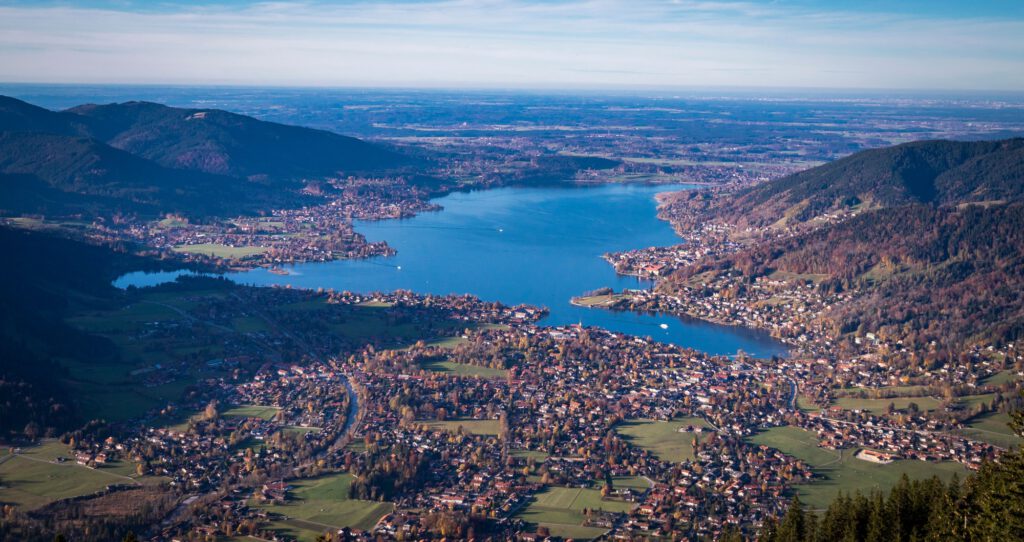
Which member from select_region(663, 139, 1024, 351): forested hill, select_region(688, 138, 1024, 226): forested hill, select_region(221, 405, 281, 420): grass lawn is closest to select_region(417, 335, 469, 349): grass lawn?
select_region(221, 405, 281, 420): grass lawn

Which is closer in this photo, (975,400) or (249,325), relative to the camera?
(975,400)

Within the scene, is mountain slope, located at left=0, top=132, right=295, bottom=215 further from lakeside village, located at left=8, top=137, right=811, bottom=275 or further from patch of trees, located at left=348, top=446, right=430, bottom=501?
patch of trees, located at left=348, top=446, right=430, bottom=501

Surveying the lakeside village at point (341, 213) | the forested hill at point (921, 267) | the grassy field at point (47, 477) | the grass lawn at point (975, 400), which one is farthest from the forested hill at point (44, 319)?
the forested hill at point (921, 267)

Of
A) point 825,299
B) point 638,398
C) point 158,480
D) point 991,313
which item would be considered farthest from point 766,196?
point 158,480

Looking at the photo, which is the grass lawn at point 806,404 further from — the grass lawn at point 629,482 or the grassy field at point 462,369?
the grassy field at point 462,369

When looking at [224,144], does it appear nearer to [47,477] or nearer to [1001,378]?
[47,477]

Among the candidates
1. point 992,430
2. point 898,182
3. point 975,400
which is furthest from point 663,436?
point 898,182

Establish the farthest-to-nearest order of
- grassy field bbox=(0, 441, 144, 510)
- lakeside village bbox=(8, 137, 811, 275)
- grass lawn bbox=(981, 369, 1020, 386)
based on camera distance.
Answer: lakeside village bbox=(8, 137, 811, 275), grass lawn bbox=(981, 369, 1020, 386), grassy field bbox=(0, 441, 144, 510)
